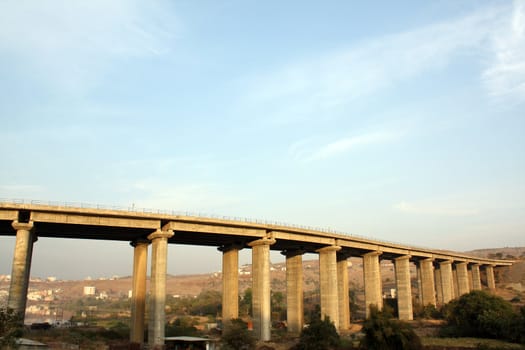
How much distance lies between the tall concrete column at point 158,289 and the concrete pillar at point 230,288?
13.8 m

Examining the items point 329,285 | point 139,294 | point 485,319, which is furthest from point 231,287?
point 485,319

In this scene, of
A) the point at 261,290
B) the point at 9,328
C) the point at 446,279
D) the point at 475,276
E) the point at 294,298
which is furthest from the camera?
the point at 475,276

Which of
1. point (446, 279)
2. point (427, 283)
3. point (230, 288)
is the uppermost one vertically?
point (446, 279)

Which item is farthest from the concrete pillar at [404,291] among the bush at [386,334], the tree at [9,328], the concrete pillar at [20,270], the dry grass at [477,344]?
the tree at [9,328]

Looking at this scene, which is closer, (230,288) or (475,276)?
(230,288)

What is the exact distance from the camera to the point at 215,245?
242 feet

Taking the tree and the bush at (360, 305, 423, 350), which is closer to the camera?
the tree

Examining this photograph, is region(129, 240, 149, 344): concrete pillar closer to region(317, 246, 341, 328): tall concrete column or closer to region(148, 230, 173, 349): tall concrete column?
region(148, 230, 173, 349): tall concrete column

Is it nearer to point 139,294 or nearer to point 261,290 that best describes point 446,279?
point 261,290

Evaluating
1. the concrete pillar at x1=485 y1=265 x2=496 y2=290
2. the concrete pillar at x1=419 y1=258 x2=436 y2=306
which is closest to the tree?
the concrete pillar at x1=419 y1=258 x2=436 y2=306

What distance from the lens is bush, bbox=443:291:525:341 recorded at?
187ft

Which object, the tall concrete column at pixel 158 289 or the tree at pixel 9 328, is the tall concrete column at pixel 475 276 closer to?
the tall concrete column at pixel 158 289

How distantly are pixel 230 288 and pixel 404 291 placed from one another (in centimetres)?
4220

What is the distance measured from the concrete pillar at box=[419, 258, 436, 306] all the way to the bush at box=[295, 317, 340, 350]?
57694 mm
